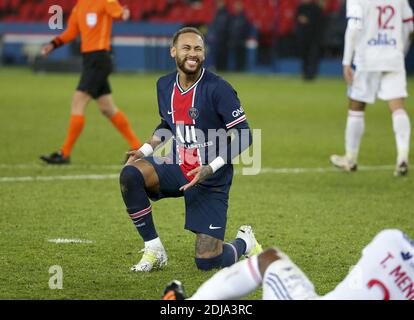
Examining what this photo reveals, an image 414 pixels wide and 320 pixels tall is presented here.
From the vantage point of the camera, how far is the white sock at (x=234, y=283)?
4766 millimetres

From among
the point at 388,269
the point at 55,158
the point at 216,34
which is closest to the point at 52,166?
the point at 55,158

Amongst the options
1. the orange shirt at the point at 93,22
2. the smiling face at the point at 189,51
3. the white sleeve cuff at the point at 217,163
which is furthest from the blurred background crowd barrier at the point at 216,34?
the white sleeve cuff at the point at 217,163

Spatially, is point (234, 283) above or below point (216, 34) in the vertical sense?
above

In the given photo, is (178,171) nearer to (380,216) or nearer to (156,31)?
(380,216)

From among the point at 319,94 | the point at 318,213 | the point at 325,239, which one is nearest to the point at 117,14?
the point at 318,213

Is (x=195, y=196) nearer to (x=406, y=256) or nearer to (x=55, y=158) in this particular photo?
(x=406, y=256)

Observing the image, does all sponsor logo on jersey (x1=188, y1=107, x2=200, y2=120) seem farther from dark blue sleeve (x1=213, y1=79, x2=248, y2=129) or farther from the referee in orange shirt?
the referee in orange shirt

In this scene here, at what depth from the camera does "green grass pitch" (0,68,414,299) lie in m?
6.48

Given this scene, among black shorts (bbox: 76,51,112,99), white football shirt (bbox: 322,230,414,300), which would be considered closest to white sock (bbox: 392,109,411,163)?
black shorts (bbox: 76,51,112,99)

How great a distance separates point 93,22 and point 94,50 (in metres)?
0.34

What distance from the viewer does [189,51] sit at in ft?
22.1

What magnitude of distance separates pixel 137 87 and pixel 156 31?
25.5ft

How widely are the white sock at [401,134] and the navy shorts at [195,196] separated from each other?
4.54 m

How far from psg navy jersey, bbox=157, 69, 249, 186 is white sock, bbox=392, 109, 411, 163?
4512 millimetres
